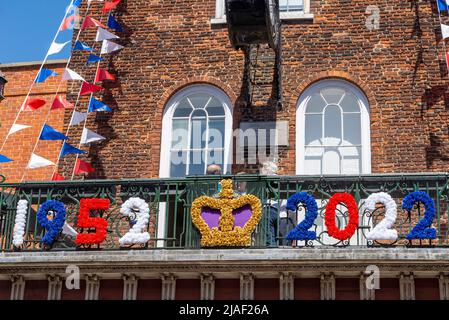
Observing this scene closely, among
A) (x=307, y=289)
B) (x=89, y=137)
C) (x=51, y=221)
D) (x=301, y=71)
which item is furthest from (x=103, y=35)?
(x=307, y=289)

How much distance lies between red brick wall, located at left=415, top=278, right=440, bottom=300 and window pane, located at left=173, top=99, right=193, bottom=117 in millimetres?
5393

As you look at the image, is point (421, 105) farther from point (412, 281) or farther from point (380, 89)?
point (412, 281)

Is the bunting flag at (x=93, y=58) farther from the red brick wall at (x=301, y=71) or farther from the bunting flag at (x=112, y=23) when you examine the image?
the bunting flag at (x=112, y=23)

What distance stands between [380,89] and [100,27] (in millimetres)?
5040

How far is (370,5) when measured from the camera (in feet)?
51.0

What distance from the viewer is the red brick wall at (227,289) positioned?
1232 centimetres

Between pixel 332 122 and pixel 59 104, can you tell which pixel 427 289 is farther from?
pixel 59 104

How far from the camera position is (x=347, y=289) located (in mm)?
12164

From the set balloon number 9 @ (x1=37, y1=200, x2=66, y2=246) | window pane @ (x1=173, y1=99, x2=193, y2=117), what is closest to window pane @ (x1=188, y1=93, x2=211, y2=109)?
window pane @ (x1=173, y1=99, x2=193, y2=117)

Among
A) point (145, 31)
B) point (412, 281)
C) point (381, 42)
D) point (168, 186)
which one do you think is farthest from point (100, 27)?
point (412, 281)

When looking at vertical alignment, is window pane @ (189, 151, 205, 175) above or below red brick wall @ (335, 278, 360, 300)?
above

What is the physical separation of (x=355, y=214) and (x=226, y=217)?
1798 mm

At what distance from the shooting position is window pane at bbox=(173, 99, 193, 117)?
15.5 m

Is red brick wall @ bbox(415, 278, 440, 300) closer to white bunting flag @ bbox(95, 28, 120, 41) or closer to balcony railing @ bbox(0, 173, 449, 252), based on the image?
balcony railing @ bbox(0, 173, 449, 252)
